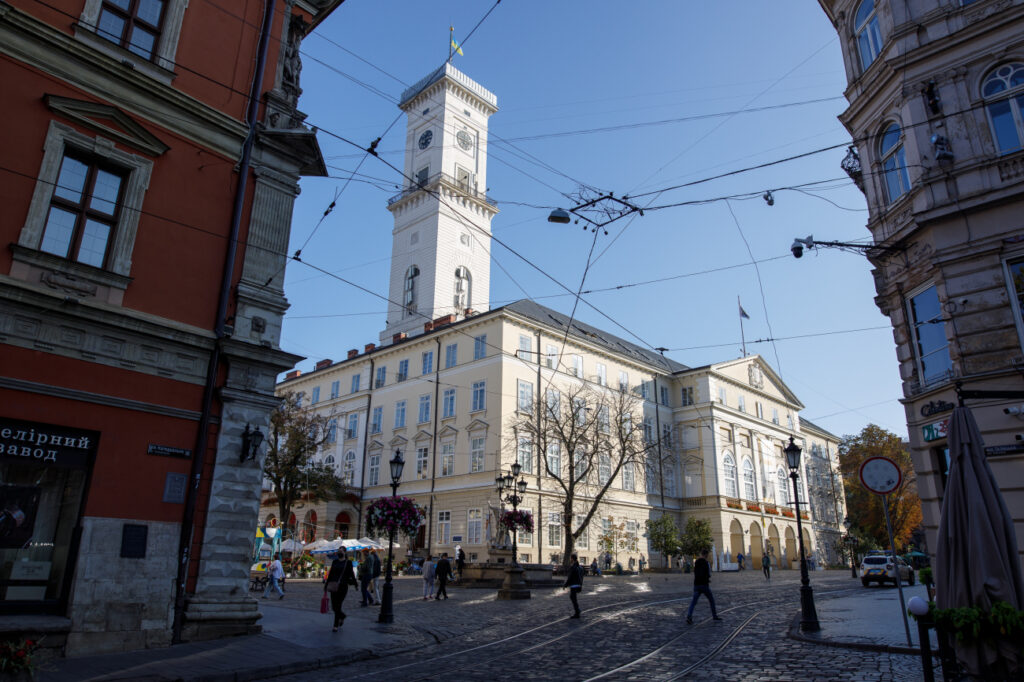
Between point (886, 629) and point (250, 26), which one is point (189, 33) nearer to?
point (250, 26)

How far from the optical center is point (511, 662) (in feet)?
34.7

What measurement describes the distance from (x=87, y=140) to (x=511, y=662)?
12.1m

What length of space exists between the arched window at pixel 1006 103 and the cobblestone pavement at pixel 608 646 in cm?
1043

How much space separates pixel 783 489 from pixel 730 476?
10.7 metres

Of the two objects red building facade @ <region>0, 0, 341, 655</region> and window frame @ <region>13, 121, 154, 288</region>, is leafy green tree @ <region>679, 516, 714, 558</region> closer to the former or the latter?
red building facade @ <region>0, 0, 341, 655</region>

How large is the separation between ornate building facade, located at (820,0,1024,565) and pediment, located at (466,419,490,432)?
1134 inches

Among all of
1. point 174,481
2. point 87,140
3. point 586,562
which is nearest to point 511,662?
point 174,481

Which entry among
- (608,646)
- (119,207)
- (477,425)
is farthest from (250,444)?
(477,425)

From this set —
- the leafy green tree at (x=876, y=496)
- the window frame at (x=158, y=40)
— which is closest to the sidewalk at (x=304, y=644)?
the window frame at (x=158, y=40)

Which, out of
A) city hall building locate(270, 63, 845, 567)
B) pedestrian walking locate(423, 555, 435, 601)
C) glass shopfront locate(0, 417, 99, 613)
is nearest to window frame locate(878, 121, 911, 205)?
glass shopfront locate(0, 417, 99, 613)

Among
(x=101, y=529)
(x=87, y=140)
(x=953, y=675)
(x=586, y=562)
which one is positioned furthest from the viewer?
(x=586, y=562)

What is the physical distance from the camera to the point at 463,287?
58531 millimetres

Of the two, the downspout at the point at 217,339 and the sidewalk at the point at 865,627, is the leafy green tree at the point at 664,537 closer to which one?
the sidewalk at the point at 865,627

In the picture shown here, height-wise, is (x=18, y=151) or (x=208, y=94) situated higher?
(x=208, y=94)
